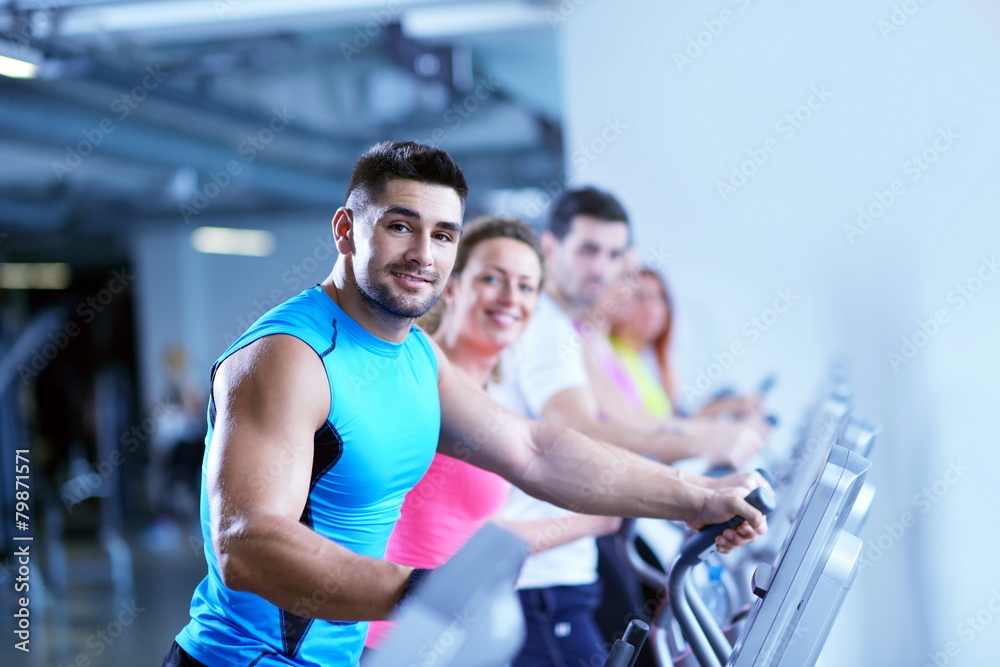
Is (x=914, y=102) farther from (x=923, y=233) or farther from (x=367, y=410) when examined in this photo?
(x=367, y=410)

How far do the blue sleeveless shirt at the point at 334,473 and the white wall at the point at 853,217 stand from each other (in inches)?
103

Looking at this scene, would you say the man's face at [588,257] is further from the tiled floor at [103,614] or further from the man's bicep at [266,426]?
the tiled floor at [103,614]

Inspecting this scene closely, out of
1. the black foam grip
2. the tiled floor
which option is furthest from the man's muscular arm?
the tiled floor

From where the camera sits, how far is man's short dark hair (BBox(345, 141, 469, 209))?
54.9 inches

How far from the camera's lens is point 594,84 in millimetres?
4324

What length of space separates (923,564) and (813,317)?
1.09 meters

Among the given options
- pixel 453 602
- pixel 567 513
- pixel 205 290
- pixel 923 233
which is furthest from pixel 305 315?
pixel 205 290

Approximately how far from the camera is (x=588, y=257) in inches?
111

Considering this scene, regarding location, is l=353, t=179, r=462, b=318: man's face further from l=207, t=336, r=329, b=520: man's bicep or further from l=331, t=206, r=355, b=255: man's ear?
l=207, t=336, r=329, b=520: man's bicep

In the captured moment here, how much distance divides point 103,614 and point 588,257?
4250 mm

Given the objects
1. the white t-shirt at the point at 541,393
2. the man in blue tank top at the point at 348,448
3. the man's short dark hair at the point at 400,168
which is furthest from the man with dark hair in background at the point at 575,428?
the man's short dark hair at the point at 400,168

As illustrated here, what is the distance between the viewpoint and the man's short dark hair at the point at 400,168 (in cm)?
139

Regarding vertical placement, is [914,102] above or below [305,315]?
above

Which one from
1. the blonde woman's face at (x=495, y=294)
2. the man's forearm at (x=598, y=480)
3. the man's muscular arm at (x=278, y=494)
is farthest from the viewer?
the blonde woman's face at (x=495, y=294)
